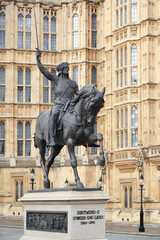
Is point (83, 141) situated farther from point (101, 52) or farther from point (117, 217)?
point (101, 52)

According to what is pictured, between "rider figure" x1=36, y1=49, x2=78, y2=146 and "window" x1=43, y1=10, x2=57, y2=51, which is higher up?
"window" x1=43, y1=10, x2=57, y2=51

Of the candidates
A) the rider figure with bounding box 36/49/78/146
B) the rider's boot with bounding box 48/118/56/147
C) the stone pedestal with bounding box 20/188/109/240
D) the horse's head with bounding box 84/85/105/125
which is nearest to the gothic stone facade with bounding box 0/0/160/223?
the rider figure with bounding box 36/49/78/146

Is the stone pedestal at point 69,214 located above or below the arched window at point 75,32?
below

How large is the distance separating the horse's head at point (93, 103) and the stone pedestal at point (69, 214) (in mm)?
1851

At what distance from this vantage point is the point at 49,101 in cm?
4588

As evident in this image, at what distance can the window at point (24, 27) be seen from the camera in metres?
46.2

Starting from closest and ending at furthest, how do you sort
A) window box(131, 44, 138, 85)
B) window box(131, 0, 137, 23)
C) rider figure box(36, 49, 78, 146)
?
rider figure box(36, 49, 78, 146)
window box(131, 44, 138, 85)
window box(131, 0, 137, 23)

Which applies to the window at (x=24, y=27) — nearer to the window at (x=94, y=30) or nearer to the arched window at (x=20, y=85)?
the arched window at (x=20, y=85)

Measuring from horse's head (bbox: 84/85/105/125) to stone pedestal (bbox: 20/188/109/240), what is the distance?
1.85 metres

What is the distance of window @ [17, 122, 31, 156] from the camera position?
44844 mm

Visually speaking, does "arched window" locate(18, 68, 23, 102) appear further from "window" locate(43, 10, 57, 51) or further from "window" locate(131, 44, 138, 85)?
"window" locate(131, 44, 138, 85)

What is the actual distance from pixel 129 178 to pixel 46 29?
1522 centimetres

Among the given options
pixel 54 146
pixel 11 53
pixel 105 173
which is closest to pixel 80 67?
pixel 11 53

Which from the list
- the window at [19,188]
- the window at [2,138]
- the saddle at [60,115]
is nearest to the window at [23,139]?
the window at [2,138]
